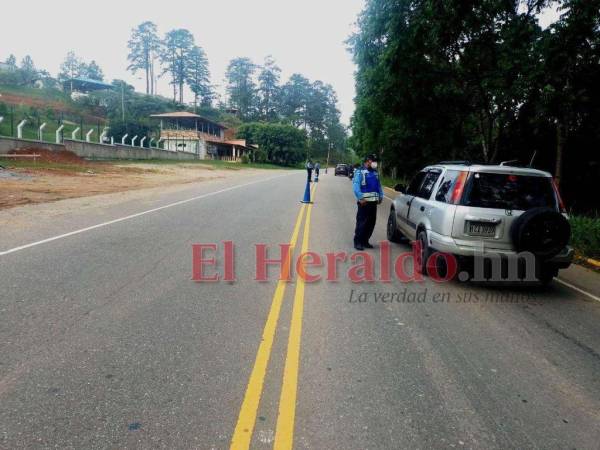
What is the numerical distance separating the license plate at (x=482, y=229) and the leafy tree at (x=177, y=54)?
324 feet

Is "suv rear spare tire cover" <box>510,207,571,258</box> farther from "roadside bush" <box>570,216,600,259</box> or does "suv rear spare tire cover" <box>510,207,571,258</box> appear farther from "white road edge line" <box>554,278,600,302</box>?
"roadside bush" <box>570,216,600,259</box>

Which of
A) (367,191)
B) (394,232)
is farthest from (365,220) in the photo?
(394,232)

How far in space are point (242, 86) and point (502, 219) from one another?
115532 millimetres

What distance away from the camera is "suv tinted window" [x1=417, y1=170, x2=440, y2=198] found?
7.38 m

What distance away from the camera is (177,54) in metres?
96.5

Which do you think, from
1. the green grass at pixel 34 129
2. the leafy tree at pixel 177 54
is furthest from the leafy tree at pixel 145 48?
the green grass at pixel 34 129

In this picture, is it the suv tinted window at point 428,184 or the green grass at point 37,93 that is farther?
the green grass at point 37,93

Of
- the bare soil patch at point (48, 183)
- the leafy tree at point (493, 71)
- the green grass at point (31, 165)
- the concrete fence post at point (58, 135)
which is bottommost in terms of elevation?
the bare soil patch at point (48, 183)

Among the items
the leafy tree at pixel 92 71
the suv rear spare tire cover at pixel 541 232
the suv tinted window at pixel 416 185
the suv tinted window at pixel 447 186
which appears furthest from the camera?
the leafy tree at pixel 92 71

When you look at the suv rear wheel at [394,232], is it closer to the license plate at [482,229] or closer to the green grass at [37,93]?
the license plate at [482,229]

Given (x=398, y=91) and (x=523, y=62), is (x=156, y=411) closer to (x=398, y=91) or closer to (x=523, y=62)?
(x=523, y=62)

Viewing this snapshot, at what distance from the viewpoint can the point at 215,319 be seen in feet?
15.4

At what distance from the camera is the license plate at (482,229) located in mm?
5957

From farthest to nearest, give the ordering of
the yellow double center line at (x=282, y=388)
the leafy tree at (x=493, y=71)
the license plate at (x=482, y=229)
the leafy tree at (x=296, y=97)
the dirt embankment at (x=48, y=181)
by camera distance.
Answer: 1. the leafy tree at (x=296, y=97)
2. the dirt embankment at (x=48, y=181)
3. the leafy tree at (x=493, y=71)
4. the license plate at (x=482, y=229)
5. the yellow double center line at (x=282, y=388)
